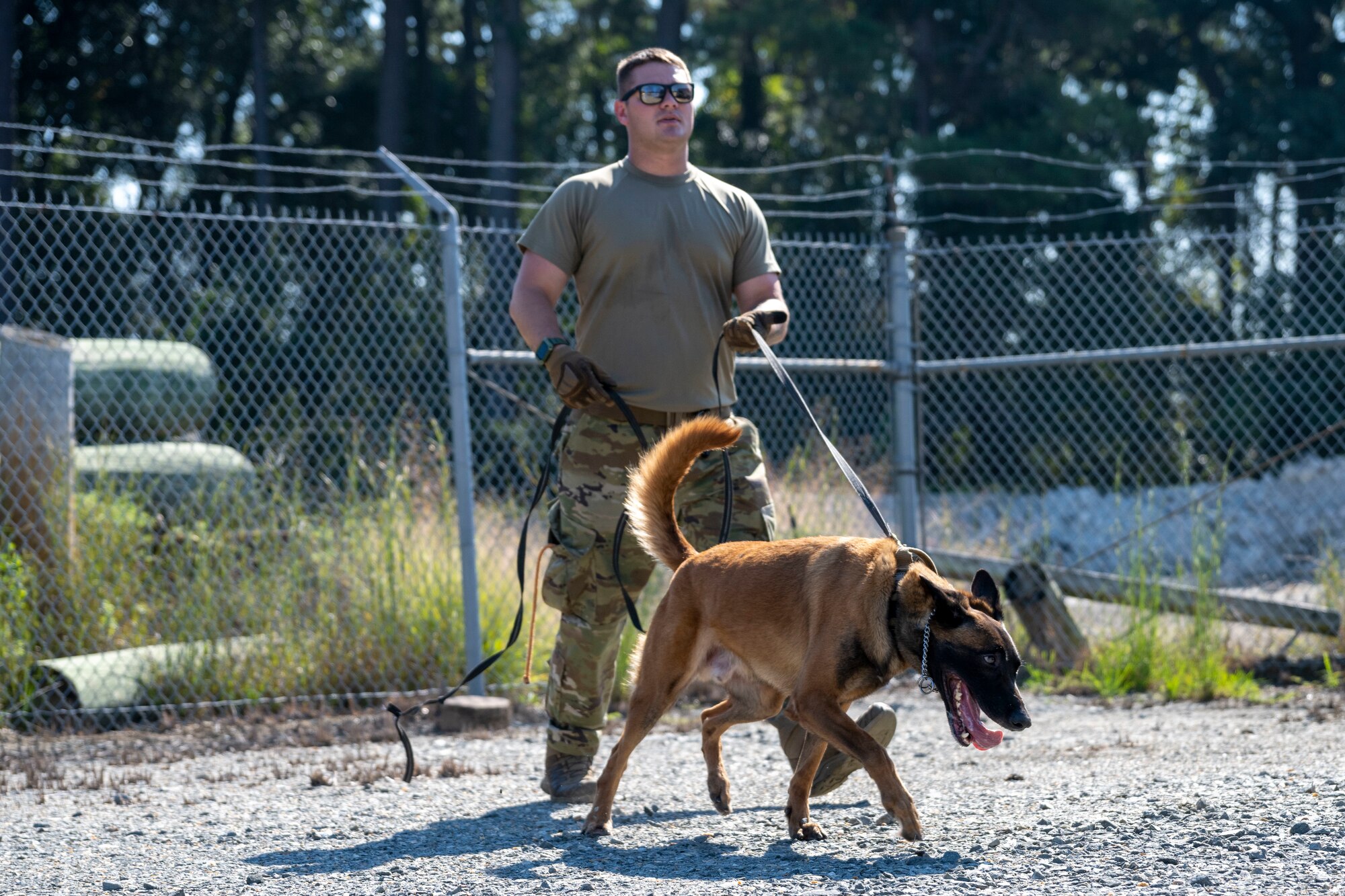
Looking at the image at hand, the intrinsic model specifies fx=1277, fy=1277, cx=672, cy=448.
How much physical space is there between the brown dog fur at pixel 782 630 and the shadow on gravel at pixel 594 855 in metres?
0.15

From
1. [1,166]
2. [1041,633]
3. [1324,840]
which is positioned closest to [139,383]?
[1,166]

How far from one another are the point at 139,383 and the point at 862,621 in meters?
7.93

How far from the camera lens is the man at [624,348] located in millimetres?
4477

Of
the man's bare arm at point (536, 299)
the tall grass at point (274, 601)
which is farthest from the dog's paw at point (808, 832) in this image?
the tall grass at point (274, 601)

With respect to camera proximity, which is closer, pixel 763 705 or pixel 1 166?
pixel 763 705

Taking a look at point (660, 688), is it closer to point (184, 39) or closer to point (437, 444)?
point (437, 444)

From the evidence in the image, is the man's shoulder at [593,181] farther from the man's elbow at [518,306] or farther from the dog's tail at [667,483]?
the dog's tail at [667,483]

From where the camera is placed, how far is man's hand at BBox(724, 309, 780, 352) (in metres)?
4.25

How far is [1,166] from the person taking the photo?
14.1 meters

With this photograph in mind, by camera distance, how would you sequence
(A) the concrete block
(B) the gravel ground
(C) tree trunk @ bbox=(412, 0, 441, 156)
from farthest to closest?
(C) tree trunk @ bbox=(412, 0, 441, 156) → (A) the concrete block → (B) the gravel ground

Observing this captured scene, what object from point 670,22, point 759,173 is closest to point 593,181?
point 759,173

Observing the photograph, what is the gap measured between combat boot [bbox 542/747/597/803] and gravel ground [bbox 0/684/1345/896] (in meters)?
0.06

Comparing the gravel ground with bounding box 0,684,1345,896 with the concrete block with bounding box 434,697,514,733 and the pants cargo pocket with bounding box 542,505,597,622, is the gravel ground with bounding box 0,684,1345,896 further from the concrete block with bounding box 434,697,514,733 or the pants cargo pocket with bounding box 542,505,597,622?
the pants cargo pocket with bounding box 542,505,597,622

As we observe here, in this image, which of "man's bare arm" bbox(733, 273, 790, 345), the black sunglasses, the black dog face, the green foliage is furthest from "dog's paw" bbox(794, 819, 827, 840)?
the green foliage
